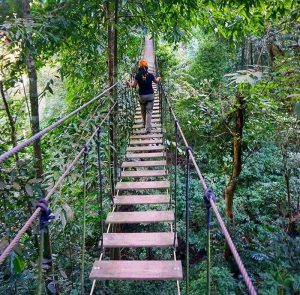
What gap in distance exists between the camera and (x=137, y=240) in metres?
2.32

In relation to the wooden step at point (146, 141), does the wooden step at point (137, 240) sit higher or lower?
lower

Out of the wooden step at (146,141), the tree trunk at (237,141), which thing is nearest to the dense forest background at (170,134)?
the tree trunk at (237,141)

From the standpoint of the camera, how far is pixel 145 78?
4578 mm

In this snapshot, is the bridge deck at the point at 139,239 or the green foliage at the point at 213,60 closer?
the bridge deck at the point at 139,239

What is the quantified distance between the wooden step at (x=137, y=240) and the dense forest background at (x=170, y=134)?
0.32 metres

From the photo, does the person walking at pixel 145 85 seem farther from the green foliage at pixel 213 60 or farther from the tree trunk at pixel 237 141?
the green foliage at pixel 213 60

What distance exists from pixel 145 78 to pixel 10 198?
3.04 meters

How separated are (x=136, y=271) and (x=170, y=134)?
7.55 ft

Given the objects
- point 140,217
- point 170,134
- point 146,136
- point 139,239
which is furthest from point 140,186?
point 146,136

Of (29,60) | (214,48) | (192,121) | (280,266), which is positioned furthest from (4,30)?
(214,48)

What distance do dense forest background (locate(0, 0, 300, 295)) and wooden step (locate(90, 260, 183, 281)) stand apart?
0.28m

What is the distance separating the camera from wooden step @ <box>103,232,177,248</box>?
2.26 m

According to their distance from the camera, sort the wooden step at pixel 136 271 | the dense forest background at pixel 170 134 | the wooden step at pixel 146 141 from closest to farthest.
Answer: the wooden step at pixel 136 271 → the dense forest background at pixel 170 134 → the wooden step at pixel 146 141

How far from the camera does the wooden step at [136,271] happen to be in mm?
1926
